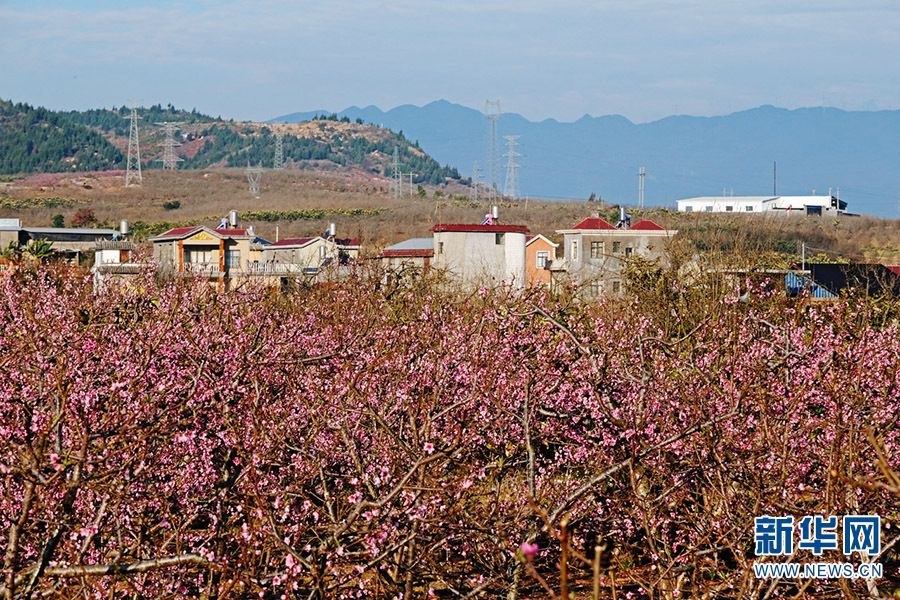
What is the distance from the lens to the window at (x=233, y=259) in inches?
1670

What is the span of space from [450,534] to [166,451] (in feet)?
9.05

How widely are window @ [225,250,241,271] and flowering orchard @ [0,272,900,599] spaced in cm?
2796

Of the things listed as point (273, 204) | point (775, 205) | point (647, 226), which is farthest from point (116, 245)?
point (775, 205)

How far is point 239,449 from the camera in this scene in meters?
9.09

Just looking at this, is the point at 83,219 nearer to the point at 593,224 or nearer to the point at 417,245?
the point at 417,245

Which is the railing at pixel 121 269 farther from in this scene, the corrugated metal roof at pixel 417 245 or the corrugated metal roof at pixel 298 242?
the corrugated metal roof at pixel 417 245

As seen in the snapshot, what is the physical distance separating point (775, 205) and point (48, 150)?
12792cm

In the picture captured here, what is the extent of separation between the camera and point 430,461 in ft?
23.0

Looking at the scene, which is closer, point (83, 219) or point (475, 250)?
point (475, 250)

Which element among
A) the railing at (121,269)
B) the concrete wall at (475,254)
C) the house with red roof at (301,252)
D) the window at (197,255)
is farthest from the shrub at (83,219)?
the railing at (121,269)

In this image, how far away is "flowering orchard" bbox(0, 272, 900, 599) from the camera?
27.1 ft

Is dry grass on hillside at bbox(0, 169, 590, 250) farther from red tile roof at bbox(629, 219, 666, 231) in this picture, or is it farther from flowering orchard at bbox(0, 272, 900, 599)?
flowering orchard at bbox(0, 272, 900, 599)

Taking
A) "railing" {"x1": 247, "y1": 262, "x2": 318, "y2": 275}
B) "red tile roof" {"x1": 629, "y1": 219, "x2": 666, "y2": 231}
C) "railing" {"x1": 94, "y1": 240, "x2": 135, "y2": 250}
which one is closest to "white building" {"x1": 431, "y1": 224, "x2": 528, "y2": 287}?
"railing" {"x1": 247, "y1": 262, "x2": 318, "y2": 275}

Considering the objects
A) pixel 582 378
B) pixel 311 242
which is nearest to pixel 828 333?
pixel 582 378
